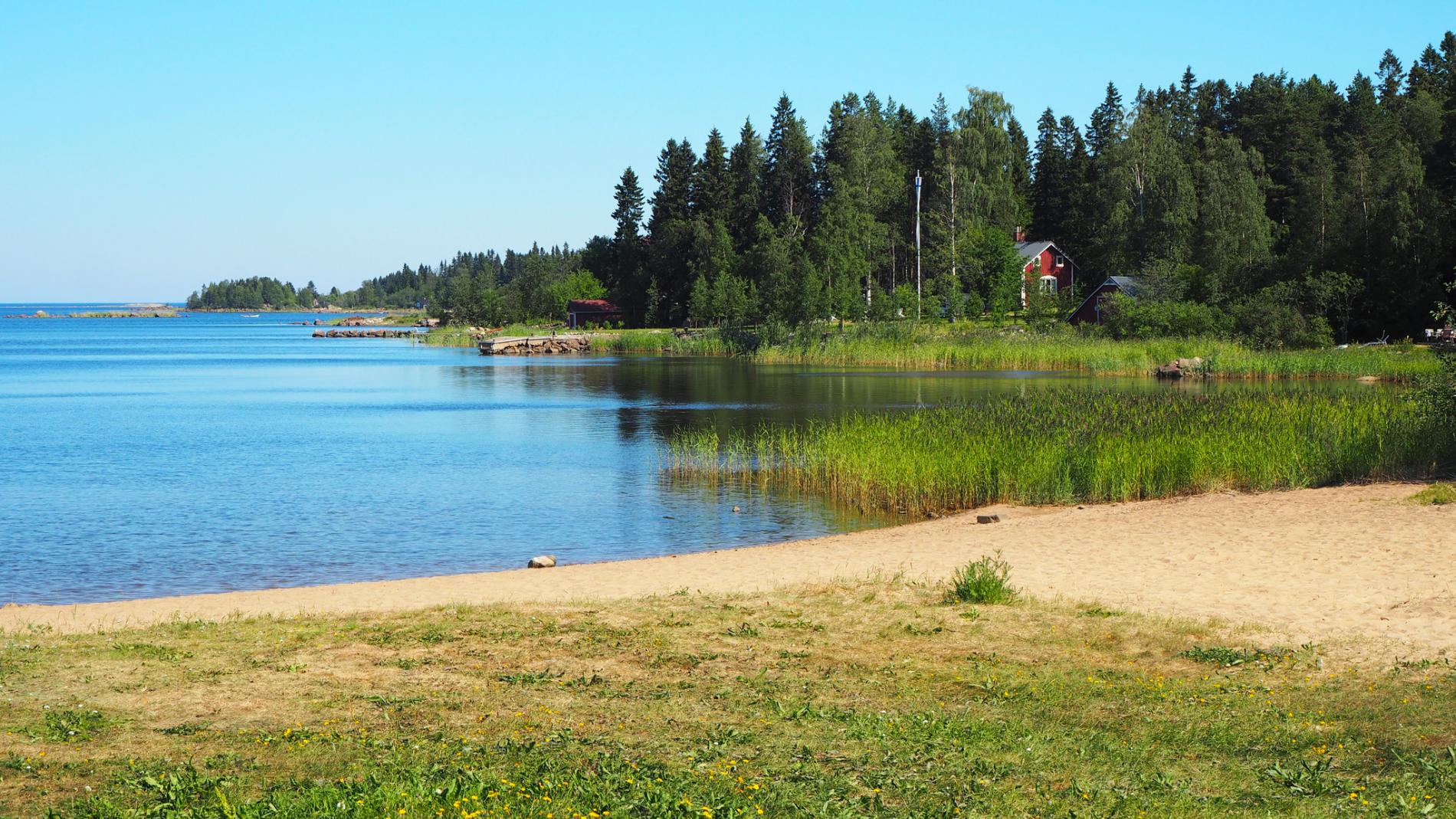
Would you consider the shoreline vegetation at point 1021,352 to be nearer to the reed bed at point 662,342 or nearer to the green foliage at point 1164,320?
the reed bed at point 662,342

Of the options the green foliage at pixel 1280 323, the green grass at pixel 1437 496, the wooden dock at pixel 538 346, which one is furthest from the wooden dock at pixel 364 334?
the green grass at pixel 1437 496

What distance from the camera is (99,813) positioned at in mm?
6945

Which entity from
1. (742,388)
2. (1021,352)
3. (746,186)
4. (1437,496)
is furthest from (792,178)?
(1437,496)

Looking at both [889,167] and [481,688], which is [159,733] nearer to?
[481,688]

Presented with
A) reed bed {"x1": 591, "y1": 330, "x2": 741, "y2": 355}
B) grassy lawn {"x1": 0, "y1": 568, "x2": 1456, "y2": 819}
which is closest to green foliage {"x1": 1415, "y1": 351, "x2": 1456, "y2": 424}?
grassy lawn {"x1": 0, "y1": 568, "x2": 1456, "y2": 819}

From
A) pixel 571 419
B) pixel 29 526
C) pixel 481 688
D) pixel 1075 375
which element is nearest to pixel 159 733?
pixel 481 688

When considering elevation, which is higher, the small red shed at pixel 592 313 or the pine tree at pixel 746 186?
the pine tree at pixel 746 186

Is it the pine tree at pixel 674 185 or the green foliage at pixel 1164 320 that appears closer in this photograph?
the green foliage at pixel 1164 320

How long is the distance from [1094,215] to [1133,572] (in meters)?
94.8

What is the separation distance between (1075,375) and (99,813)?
60967 mm

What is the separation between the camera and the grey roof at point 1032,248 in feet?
333

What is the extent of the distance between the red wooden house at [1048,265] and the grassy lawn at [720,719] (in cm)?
8845

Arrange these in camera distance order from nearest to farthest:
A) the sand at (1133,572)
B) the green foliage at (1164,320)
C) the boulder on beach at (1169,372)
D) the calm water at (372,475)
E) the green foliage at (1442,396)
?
the sand at (1133,572)
the calm water at (372,475)
the green foliage at (1442,396)
the boulder on beach at (1169,372)
the green foliage at (1164,320)

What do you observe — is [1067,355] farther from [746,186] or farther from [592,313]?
[592,313]
